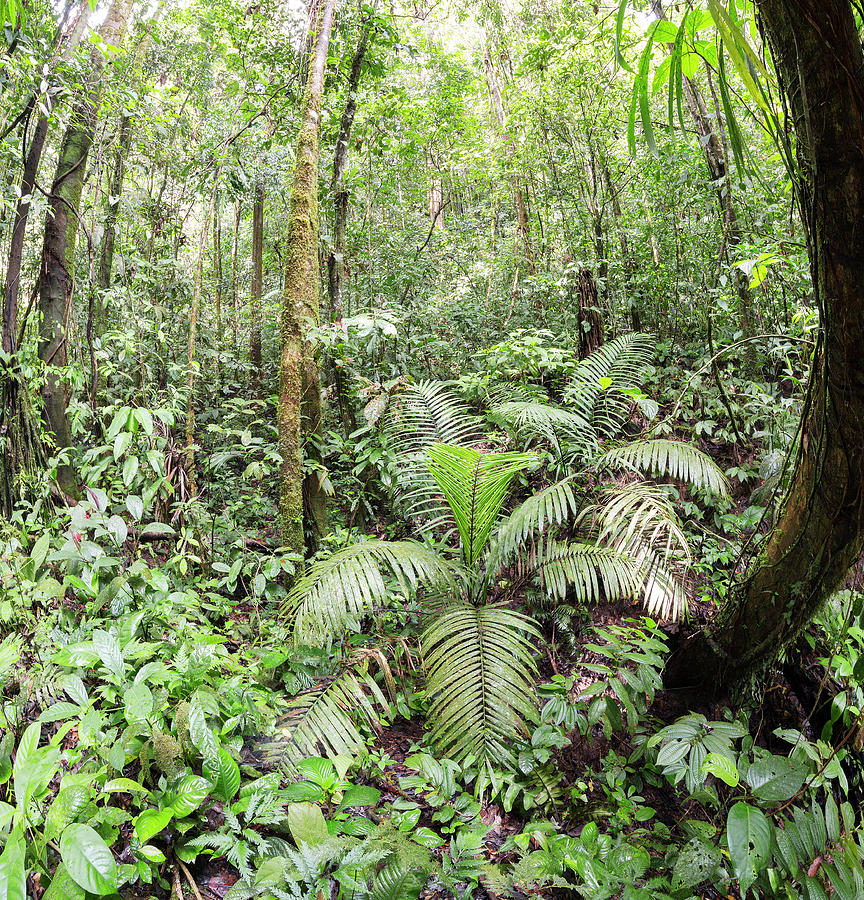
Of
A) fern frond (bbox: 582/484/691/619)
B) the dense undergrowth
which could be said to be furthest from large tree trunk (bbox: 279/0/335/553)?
fern frond (bbox: 582/484/691/619)

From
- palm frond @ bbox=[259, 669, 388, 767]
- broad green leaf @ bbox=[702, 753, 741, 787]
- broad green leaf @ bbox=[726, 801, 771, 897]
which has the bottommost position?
broad green leaf @ bbox=[726, 801, 771, 897]

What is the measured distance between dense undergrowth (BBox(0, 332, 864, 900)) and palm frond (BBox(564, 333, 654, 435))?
345 millimetres

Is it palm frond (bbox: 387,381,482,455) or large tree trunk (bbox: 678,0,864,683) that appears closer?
large tree trunk (bbox: 678,0,864,683)

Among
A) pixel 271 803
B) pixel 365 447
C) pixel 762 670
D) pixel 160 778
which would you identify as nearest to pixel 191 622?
pixel 160 778

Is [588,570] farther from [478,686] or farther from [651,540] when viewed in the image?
[478,686]

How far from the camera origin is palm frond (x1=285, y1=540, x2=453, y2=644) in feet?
6.80

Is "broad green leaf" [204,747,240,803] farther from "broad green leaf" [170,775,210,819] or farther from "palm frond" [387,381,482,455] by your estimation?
"palm frond" [387,381,482,455]

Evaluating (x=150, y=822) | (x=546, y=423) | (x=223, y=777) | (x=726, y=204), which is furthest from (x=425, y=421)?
(x=726, y=204)

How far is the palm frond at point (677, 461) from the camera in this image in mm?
2729

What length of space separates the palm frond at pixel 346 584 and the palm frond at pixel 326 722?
209 mm

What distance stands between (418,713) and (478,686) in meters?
0.46

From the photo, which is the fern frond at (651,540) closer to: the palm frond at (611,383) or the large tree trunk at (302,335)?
the palm frond at (611,383)

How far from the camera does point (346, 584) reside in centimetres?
218

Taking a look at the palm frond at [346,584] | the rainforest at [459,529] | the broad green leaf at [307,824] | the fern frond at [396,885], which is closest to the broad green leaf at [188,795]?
the rainforest at [459,529]
